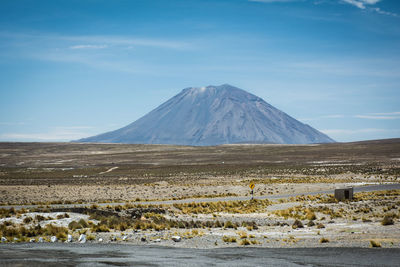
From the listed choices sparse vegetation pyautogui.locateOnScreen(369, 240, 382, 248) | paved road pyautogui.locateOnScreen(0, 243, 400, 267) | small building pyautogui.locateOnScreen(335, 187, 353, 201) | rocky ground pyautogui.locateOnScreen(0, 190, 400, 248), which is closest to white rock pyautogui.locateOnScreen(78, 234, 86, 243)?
rocky ground pyautogui.locateOnScreen(0, 190, 400, 248)

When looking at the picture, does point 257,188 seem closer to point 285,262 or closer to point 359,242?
point 359,242

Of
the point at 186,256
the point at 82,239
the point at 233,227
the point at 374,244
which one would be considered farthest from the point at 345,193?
the point at 82,239

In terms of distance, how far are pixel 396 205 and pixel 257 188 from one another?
19.7m

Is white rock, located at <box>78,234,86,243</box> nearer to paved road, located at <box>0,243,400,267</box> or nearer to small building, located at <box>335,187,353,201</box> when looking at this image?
paved road, located at <box>0,243,400,267</box>

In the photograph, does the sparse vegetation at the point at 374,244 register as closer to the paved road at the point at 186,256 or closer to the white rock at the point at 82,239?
the paved road at the point at 186,256

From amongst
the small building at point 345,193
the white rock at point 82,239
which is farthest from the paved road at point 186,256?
the small building at point 345,193

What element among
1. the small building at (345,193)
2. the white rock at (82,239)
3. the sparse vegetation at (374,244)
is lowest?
the small building at (345,193)

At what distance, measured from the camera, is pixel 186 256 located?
1281cm

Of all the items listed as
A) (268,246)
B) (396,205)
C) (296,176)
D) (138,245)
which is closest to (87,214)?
(138,245)

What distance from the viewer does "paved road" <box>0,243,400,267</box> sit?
452 inches

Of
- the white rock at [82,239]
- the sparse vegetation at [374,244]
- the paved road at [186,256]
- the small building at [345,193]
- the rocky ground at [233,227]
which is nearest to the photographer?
the paved road at [186,256]

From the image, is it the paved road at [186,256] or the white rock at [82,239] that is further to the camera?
the white rock at [82,239]

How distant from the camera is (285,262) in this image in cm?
1162

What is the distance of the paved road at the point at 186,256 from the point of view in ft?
37.7
